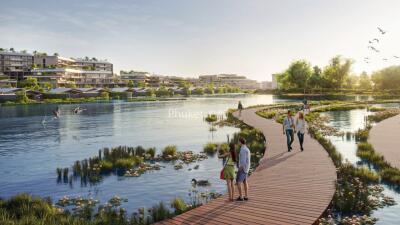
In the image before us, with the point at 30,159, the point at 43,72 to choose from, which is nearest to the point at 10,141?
the point at 30,159

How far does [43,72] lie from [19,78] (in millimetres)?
15113

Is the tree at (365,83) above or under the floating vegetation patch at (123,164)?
above

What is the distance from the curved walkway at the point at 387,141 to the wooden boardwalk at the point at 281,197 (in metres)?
4.58

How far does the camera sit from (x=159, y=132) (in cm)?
4903

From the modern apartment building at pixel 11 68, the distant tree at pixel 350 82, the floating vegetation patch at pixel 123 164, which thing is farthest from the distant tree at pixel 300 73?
the floating vegetation patch at pixel 123 164

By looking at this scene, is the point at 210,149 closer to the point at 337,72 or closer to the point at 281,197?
the point at 281,197

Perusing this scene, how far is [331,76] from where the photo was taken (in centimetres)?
16488

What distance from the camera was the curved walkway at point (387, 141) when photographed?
2504 cm

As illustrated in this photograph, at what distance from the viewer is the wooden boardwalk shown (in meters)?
13.3

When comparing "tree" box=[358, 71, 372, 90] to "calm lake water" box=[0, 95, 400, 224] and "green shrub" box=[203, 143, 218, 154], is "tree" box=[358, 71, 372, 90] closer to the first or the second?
"calm lake water" box=[0, 95, 400, 224]

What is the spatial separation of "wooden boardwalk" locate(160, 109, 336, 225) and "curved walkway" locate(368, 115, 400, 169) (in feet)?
15.0

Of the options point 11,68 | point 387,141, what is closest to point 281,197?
point 387,141

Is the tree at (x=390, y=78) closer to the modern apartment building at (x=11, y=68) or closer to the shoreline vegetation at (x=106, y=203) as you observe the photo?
the shoreline vegetation at (x=106, y=203)

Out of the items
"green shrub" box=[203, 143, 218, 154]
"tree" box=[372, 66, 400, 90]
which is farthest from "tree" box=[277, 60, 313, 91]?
"green shrub" box=[203, 143, 218, 154]
